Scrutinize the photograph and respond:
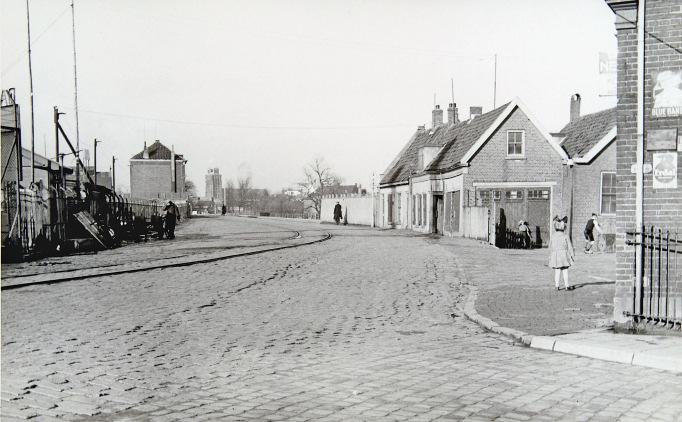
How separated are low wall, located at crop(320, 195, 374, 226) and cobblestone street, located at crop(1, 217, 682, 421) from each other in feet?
123

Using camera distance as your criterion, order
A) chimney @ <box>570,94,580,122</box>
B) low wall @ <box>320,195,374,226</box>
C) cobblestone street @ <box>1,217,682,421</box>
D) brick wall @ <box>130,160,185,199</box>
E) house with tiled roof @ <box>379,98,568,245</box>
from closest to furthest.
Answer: cobblestone street @ <box>1,217,682,421</box>, house with tiled roof @ <box>379,98,568,245</box>, chimney @ <box>570,94,580,122</box>, low wall @ <box>320,195,374,226</box>, brick wall @ <box>130,160,185,199</box>

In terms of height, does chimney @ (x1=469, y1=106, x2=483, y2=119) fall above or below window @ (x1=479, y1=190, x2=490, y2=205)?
above

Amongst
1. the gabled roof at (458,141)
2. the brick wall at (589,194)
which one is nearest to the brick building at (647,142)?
the brick wall at (589,194)

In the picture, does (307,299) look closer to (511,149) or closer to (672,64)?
(672,64)

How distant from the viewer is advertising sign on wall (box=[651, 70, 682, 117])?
8.62m

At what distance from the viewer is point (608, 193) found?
26.4 meters

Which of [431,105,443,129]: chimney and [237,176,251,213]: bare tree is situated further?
[237,176,251,213]: bare tree

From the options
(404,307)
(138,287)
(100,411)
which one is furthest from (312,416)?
(138,287)

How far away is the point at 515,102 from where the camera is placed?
29.5m

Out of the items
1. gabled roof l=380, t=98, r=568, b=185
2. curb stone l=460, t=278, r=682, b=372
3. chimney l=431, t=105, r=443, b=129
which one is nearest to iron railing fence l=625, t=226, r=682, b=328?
curb stone l=460, t=278, r=682, b=372

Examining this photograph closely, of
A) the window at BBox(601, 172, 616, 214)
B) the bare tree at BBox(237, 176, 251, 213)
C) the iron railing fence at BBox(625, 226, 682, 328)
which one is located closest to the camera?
the iron railing fence at BBox(625, 226, 682, 328)

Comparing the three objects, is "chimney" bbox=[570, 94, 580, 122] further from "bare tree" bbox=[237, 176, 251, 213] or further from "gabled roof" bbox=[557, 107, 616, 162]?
"bare tree" bbox=[237, 176, 251, 213]

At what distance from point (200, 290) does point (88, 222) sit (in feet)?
37.1

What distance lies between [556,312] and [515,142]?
69.8 ft
